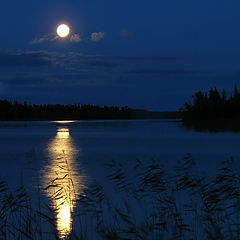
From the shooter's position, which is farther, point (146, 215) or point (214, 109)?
point (214, 109)

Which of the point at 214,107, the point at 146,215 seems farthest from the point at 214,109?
the point at 146,215

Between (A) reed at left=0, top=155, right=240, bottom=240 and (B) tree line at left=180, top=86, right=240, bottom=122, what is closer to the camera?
(A) reed at left=0, top=155, right=240, bottom=240

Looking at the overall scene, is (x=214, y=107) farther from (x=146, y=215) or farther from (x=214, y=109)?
(x=146, y=215)

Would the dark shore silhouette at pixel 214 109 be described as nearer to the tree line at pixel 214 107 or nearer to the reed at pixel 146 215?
the tree line at pixel 214 107

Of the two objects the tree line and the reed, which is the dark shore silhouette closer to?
the tree line

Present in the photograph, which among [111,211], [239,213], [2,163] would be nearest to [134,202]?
[111,211]

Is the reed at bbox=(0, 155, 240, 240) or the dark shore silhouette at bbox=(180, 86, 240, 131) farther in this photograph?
the dark shore silhouette at bbox=(180, 86, 240, 131)

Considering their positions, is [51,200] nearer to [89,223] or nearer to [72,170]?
[89,223]

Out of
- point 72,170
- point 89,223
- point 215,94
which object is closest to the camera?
point 89,223

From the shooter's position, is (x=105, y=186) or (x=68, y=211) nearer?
(x=68, y=211)

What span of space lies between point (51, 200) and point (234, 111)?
518ft

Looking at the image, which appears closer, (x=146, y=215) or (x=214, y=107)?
(x=146, y=215)

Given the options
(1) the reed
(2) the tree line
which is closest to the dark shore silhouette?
(2) the tree line

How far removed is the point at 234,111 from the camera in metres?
170
